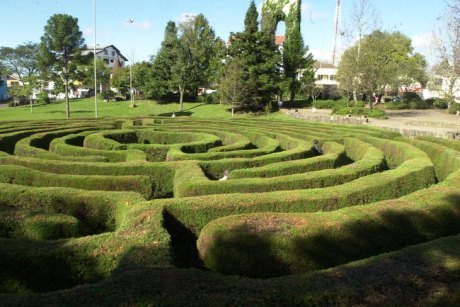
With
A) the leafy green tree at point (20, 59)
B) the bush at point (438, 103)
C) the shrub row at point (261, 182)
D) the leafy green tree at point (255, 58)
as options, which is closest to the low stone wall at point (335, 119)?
the leafy green tree at point (255, 58)

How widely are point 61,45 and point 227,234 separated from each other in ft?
159

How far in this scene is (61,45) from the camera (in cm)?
4922

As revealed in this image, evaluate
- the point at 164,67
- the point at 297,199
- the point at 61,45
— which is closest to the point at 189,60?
the point at 164,67

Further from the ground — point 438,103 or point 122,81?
point 122,81

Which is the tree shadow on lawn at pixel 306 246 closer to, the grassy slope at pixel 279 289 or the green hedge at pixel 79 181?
the grassy slope at pixel 279 289

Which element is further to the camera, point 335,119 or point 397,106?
point 397,106

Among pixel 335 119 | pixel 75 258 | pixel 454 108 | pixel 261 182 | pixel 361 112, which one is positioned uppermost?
pixel 454 108

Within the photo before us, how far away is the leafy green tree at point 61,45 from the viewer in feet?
159

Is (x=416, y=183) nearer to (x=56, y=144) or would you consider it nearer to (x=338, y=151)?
(x=338, y=151)

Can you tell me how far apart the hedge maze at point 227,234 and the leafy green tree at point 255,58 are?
3421cm

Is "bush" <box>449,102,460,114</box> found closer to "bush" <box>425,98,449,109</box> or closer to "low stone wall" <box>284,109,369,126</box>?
"bush" <box>425,98,449,109</box>

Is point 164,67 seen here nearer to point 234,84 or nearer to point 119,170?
point 234,84

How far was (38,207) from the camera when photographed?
422 inches

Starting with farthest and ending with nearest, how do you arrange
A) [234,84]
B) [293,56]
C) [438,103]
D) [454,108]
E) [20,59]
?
[20,59] < [438,103] < [293,56] < [454,108] < [234,84]
